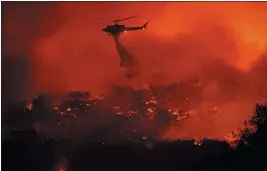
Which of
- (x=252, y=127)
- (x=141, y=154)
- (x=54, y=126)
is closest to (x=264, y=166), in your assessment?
(x=252, y=127)

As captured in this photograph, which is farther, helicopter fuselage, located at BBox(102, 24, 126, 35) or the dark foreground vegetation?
the dark foreground vegetation

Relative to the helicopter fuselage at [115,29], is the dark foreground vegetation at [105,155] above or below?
below

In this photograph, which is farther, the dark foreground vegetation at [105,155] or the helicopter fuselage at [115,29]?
the dark foreground vegetation at [105,155]

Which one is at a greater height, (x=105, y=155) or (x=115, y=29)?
(x=115, y=29)

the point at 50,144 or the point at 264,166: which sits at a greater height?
the point at 50,144

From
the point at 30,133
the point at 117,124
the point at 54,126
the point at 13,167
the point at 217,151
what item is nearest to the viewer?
the point at 217,151

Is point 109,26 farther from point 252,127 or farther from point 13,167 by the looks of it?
point 13,167

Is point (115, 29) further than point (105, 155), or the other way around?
point (105, 155)

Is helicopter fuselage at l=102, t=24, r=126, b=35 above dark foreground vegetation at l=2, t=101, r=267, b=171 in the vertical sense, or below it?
above
